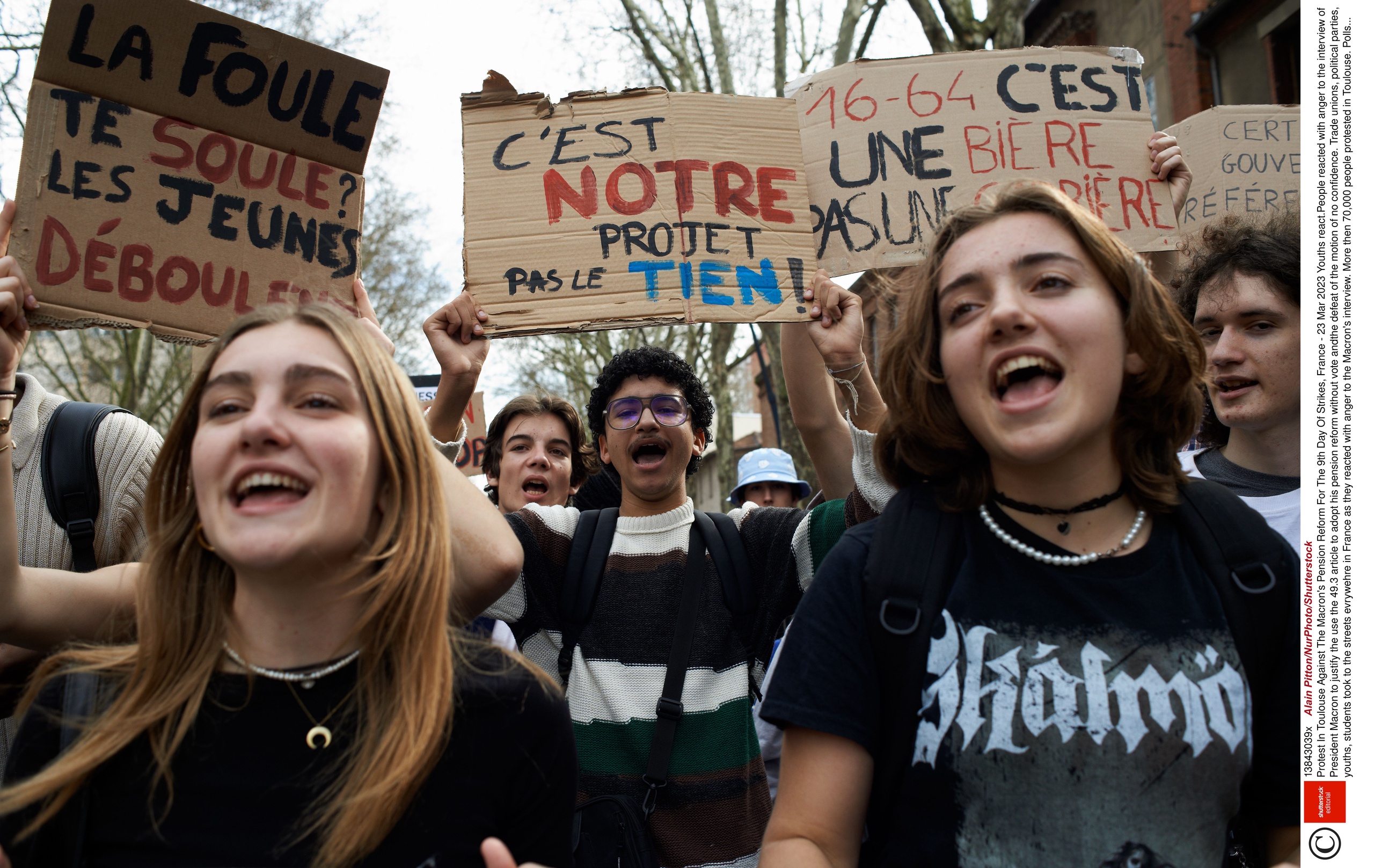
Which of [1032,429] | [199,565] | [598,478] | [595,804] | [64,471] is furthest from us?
[598,478]

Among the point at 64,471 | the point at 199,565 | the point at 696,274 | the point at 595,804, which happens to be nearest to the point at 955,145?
the point at 696,274

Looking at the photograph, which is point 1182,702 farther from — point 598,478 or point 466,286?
point 598,478

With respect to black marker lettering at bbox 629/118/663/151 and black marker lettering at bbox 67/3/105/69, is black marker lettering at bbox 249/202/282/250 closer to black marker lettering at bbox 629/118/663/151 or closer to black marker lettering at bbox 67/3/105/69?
black marker lettering at bbox 67/3/105/69

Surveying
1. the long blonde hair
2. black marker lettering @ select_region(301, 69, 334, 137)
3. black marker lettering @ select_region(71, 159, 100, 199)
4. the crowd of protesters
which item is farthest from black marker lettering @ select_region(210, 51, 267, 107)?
the long blonde hair

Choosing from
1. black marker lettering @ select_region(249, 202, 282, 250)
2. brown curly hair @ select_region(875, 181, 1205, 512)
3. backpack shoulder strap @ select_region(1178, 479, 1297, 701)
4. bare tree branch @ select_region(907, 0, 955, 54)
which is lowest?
backpack shoulder strap @ select_region(1178, 479, 1297, 701)

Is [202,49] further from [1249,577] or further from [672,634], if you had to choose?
[1249,577]

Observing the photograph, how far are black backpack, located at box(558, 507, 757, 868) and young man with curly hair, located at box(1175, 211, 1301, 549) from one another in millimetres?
1292

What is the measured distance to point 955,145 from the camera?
2.97m

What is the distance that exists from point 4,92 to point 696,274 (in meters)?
13.6

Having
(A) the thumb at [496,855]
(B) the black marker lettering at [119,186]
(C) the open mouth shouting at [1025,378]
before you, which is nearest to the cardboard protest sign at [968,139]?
(C) the open mouth shouting at [1025,378]

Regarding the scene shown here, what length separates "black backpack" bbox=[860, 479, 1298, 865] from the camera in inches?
58.4

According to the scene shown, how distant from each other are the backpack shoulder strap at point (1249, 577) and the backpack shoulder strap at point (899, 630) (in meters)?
0.42

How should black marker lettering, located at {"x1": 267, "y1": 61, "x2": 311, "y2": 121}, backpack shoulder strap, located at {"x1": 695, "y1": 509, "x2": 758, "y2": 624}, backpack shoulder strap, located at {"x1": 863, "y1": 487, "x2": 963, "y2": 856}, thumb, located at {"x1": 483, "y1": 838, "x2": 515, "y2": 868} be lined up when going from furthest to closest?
backpack shoulder strap, located at {"x1": 695, "y1": 509, "x2": 758, "y2": 624}
black marker lettering, located at {"x1": 267, "y1": 61, "x2": 311, "y2": 121}
backpack shoulder strap, located at {"x1": 863, "y1": 487, "x2": 963, "y2": 856}
thumb, located at {"x1": 483, "y1": 838, "x2": 515, "y2": 868}

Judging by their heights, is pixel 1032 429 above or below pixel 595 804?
above
